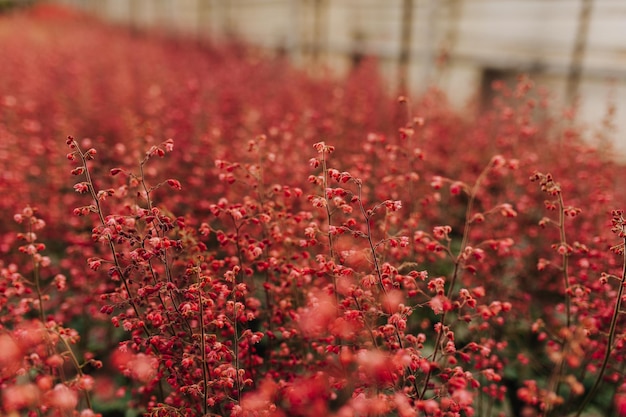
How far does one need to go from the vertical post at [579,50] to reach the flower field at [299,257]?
9.63 feet

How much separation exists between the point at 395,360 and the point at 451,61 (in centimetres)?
930

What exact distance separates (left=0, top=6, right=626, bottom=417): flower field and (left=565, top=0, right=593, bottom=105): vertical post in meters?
2.94

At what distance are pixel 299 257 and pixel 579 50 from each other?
730 cm

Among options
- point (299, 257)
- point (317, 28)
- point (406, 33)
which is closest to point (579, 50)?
point (406, 33)

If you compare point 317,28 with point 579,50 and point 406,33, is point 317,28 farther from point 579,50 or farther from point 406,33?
point 579,50

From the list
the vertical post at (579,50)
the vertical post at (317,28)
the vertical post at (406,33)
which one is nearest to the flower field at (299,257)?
the vertical post at (579,50)

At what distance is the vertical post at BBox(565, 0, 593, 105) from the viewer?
791 cm

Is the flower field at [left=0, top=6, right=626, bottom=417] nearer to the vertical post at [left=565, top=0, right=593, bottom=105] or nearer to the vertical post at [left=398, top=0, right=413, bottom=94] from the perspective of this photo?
the vertical post at [left=565, top=0, right=593, bottom=105]

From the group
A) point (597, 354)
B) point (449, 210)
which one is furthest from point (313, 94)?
point (597, 354)

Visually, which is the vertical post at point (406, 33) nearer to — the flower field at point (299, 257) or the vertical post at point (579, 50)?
the vertical post at point (579, 50)

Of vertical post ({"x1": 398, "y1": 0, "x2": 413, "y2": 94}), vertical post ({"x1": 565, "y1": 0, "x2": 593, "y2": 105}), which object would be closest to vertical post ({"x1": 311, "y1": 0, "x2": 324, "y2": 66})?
vertical post ({"x1": 398, "y1": 0, "x2": 413, "y2": 94})

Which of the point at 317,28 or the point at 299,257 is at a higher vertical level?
the point at 317,28

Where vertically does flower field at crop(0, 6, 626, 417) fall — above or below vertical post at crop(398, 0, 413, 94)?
below

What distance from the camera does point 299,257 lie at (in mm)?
2492
